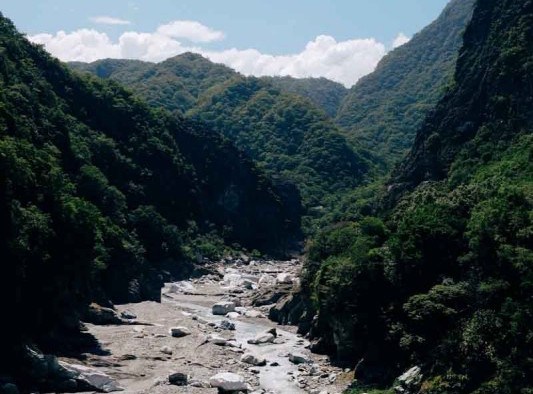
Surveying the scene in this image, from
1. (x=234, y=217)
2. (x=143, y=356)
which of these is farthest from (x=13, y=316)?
(x=234, y=217)

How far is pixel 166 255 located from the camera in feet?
326

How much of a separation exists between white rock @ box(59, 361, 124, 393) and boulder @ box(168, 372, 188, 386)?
11.1 ft

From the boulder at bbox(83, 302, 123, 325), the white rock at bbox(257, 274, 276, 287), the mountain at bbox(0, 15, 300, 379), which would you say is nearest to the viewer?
the mountain at bbox(0, 15, 300, 379)

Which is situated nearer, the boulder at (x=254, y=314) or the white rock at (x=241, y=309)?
the boulder at (x=254, y=314)

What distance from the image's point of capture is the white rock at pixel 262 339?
5656 centimetres

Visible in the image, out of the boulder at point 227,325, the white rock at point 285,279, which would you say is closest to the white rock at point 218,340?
the boulder at point 227,325

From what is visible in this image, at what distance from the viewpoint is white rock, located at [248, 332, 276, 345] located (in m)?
56.6

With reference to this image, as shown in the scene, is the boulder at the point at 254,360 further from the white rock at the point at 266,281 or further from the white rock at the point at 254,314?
the white rock at the point at 266,281

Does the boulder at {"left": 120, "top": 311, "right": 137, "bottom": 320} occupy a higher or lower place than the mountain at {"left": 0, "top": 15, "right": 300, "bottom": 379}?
lower

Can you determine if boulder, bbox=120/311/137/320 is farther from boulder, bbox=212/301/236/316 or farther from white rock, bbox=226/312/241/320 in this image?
white rock, bbox=226/312/241/320

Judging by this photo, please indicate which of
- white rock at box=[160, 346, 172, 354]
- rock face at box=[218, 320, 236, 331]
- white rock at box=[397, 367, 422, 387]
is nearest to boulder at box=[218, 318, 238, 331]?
rock face at box=[218, 320, 236, 331]

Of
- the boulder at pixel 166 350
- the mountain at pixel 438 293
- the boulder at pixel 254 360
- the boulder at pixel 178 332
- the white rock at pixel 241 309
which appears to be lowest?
the white rock at pixel 241 309

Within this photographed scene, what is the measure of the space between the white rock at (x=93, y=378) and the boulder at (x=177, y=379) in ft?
Answer: 11.1

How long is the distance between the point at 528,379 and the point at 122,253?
54.2m
